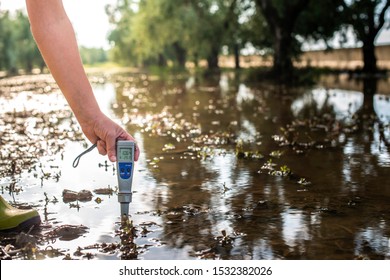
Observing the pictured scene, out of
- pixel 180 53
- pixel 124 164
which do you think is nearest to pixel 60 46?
pixel 124 164

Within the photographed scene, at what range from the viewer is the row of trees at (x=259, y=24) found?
91.9ft

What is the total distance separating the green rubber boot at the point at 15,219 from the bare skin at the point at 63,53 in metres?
1.36

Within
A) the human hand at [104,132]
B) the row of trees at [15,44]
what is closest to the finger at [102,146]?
the human hand at [104,132]

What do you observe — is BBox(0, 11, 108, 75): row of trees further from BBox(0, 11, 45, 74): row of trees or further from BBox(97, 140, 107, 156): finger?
BBox(97, 140, 107, 156): finger

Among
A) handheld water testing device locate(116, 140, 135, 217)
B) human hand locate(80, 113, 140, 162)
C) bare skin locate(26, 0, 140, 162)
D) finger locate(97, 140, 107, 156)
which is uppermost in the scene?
bare skin locate(26, 0, 140, 162)

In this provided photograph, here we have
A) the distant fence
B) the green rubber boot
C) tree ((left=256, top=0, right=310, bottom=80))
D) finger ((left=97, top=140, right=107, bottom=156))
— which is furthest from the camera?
the distant fence

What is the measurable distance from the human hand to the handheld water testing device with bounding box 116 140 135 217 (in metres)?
0.03

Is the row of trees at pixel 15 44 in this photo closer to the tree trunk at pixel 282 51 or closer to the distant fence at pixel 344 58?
the distant fence at pixel 344 58

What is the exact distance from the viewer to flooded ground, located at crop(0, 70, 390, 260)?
350 centimetres

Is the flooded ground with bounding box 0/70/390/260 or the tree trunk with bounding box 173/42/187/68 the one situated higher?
the tree trunk with bounding box 173/42/187/68

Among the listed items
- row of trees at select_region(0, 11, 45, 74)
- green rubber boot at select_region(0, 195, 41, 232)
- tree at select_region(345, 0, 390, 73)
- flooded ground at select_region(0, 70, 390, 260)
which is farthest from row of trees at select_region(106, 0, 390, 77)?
green rubber boot at select_region(0, 195, 41, 232)

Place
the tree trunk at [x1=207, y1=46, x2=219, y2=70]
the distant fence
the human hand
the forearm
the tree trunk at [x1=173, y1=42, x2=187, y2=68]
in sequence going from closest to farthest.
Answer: the forearm → the human hand → the distant fence → the tree trunk at [x1=207, y1=46, x2=219, y2=70] → the tree trunk at [x1=173, y1=42, x2=187, y2=68]

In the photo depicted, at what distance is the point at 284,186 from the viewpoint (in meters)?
5.09

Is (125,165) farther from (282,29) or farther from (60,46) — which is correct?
(282,29)
